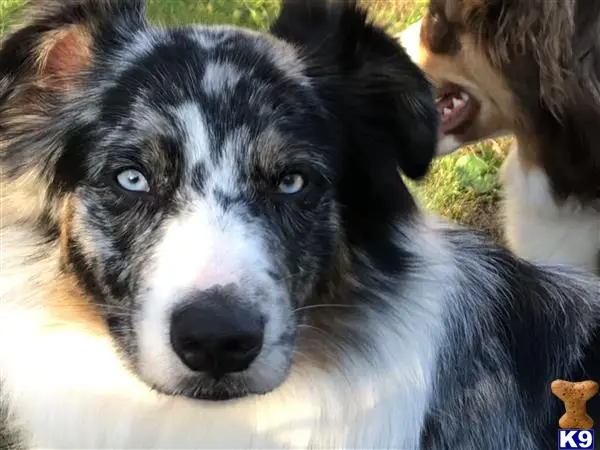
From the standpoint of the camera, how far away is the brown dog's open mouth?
464cm

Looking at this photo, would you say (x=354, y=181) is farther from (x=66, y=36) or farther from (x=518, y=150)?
(x=518, y=150)

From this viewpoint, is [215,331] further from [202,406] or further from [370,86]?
[370,86]

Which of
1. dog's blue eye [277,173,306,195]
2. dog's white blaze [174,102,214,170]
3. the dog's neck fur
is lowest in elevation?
the dog's neck fur

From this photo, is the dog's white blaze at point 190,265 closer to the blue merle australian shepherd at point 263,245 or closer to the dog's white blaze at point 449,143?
the blue merle australian shepherd at point 263,245

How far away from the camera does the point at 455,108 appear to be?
4.74 meters

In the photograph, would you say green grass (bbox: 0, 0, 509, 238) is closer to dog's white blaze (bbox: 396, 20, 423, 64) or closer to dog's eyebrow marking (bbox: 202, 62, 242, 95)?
dog's white blaze (bbox: 396, 20, 423, 64)

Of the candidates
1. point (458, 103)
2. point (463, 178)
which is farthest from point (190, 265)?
point (463, 178)

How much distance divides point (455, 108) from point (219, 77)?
7.49 feet

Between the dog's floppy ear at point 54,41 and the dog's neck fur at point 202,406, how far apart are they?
535 mm

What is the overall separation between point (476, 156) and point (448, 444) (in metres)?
3.12

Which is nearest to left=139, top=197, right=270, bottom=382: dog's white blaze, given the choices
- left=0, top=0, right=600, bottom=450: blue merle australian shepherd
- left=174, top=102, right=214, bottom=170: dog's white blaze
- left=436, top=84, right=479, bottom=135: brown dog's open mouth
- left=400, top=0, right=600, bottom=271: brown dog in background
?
left=0, top=0, right=600, bottom=450: blue merle australian shepherd

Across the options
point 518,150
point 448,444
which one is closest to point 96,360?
point 448,444

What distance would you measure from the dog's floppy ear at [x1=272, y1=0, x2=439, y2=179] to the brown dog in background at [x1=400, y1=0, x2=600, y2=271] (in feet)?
3.70

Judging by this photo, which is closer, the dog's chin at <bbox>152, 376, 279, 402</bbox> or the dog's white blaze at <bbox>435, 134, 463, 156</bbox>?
the dog's chin at <bbox>152, 376, 279, 402</bbox>
